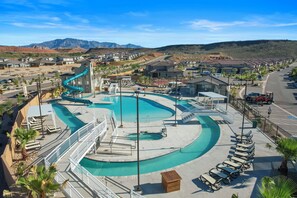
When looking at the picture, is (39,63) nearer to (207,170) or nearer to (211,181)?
(207,170)

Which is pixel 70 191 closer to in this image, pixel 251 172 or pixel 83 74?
pixel 251 172

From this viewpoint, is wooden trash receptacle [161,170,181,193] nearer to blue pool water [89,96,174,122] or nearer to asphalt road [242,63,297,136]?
blue pool water [89,96,174,122]

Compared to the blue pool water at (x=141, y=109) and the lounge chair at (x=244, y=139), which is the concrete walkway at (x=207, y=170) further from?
the blue pool water at (x=141, y=109)

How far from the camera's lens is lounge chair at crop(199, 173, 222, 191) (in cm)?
1338

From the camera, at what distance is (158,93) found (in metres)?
44.8

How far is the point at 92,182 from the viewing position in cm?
1229

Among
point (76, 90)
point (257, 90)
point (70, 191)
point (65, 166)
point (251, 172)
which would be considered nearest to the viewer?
point (70, 191)

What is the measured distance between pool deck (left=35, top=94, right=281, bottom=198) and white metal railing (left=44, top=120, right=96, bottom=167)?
2.52 meters

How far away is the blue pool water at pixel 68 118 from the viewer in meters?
25.9

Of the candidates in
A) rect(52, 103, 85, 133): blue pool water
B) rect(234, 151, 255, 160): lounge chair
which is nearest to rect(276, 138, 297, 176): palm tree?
rect(234, 151, 255, 160): lounge chair

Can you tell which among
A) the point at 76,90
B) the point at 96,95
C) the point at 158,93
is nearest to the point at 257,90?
the point at 158,93

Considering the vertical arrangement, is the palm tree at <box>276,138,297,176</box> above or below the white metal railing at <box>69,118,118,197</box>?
above

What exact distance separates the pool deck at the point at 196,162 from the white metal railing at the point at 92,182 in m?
1.82

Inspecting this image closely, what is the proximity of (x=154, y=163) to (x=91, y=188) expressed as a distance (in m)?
6.72
